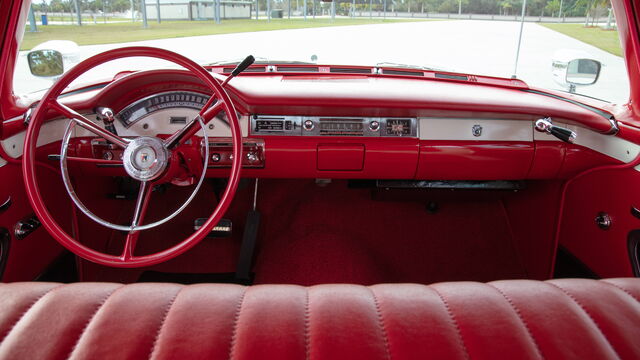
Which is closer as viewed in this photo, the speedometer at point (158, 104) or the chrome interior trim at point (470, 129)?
the speedometer at point (158, 104)

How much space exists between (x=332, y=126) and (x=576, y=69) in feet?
4.89

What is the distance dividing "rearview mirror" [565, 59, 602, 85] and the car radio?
40.2 inches

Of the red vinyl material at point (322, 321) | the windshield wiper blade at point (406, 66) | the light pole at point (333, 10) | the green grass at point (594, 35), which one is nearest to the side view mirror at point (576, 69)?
the green grass at point (594, 35)

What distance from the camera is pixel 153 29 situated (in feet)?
8.21

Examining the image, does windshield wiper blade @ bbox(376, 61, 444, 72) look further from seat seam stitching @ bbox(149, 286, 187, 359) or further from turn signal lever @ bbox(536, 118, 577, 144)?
seat seam stitching @ bbox(149, 286, 187, 359)

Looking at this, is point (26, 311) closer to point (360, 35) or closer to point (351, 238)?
point (351, 238)

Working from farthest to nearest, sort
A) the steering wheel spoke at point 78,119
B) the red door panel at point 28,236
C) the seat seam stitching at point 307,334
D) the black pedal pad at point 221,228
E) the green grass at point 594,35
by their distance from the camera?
1. the black pedal pad at point 221,228
2. the green grass at point 594,35
3. the red door panel at point 28,236
4. the steering wheel spoke at point 78,119
5. the seat seam stitching at point 307,334

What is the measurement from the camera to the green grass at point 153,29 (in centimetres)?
231

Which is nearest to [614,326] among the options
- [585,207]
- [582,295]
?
[582,295]

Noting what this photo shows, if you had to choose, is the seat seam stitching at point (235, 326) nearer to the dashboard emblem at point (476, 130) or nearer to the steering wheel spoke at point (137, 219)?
the steering wheel spoke at point (137, 219)

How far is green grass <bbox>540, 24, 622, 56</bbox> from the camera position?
2.18m

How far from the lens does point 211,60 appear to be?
8.63 ft

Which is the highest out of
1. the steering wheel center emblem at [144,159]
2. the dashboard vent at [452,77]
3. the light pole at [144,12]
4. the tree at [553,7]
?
the tree at [553,7]

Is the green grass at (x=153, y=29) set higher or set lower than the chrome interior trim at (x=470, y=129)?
higher
